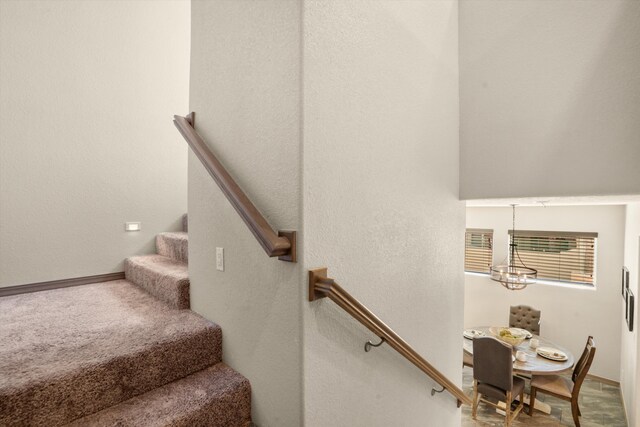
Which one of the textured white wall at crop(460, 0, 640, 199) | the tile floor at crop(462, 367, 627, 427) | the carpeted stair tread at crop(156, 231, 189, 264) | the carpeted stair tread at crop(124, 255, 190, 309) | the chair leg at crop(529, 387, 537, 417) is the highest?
the textured white wall at crop(460, 0, 640, 199)

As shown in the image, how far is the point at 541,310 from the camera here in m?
6.09

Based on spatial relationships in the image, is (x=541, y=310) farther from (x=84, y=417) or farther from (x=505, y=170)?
(x=84, y=417)

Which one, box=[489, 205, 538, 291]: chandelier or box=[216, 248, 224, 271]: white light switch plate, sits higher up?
box=[216, 248, 224, 271]: white light switch plate

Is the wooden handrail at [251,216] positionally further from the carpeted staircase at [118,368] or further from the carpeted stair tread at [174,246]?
the carpeted stair tread at [174,246]

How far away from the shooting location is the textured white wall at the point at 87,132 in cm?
226

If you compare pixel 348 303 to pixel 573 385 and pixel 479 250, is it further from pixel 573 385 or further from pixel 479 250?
pixel 479 250

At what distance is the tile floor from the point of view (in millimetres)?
4527

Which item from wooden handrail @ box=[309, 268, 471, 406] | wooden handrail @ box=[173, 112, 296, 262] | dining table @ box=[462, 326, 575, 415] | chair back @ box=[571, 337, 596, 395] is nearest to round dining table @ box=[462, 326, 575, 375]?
dining table @ box=[462, 326, 575, 415]

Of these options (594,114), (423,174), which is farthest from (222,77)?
(594,114)

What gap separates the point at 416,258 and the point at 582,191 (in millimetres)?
1161

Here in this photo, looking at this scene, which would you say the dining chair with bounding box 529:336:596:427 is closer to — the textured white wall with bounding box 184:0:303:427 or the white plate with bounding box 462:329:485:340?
the white plate with bounding box 462:329:485:340

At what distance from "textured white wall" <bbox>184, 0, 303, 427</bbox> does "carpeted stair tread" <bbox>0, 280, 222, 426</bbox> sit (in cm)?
19

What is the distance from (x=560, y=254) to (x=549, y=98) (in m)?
5.48

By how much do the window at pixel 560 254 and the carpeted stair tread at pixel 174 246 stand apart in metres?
6.52
